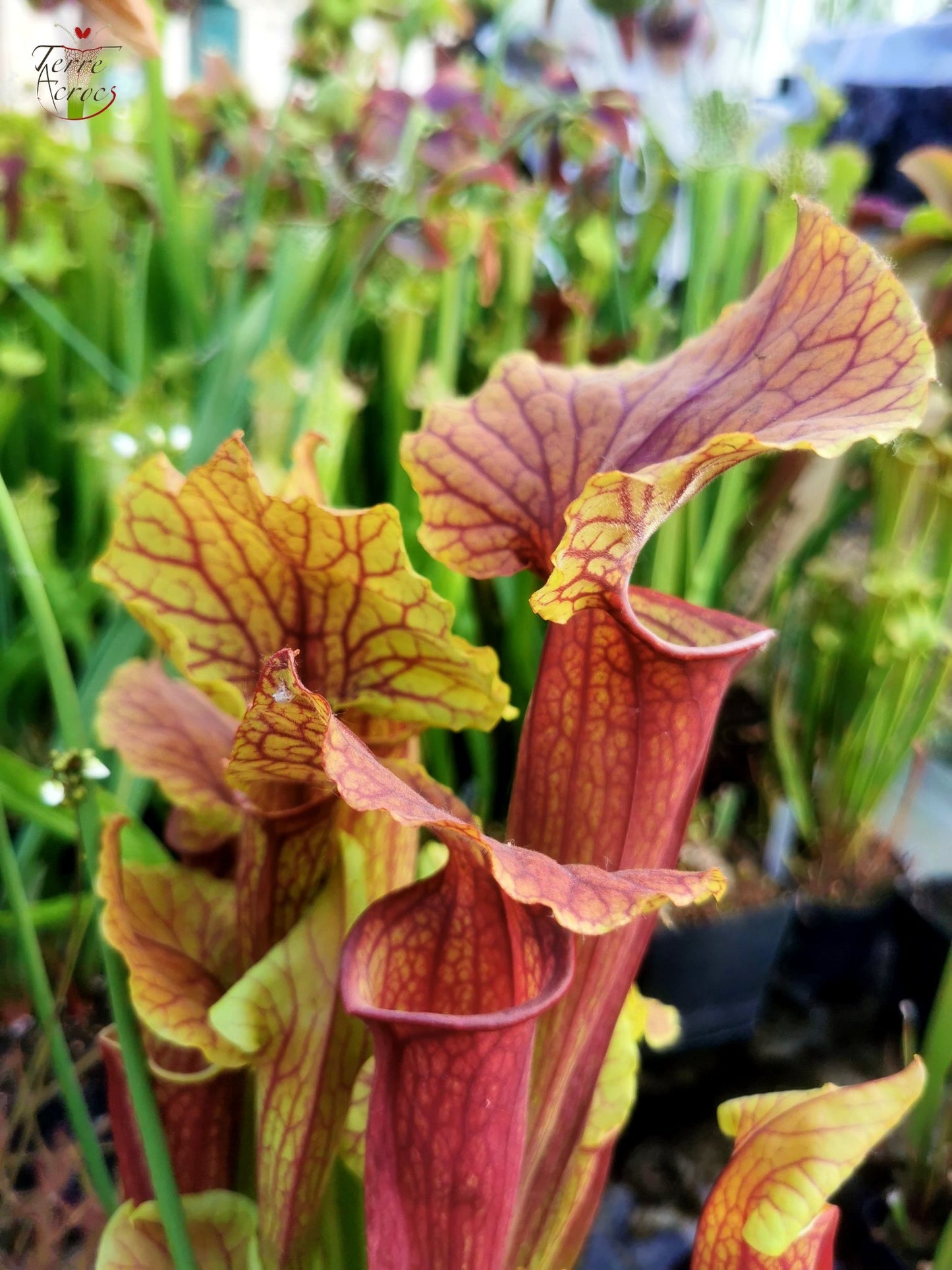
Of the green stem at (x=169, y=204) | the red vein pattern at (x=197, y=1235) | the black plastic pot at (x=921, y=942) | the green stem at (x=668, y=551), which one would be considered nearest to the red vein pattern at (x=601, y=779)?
the red vein pattern at (x=197, y=1235)

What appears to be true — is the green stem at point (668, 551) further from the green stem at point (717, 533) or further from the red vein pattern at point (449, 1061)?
the red vein pattern at point (449, 1061)

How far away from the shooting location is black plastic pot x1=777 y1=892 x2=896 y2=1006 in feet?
3.51

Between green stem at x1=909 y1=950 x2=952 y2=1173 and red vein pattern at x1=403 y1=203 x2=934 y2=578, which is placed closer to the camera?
red vein pattern at x1=403 y1=203 x2=934 y2=578

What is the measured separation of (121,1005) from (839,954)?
979 mm

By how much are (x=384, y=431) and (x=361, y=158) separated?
0.31 m

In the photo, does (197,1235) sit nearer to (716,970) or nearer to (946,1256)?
(946,1256)

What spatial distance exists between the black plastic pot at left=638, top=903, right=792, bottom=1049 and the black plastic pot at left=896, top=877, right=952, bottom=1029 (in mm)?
169

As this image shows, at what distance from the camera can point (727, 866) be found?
3.50ft

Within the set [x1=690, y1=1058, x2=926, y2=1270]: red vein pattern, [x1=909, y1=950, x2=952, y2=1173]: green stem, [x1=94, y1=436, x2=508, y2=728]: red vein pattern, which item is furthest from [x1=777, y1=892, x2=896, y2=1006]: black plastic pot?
[x1=94, y1=436, x2=508, y2=728]: red vein pattern

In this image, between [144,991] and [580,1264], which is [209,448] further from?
[580,1264]

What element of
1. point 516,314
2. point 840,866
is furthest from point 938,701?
point 516,314

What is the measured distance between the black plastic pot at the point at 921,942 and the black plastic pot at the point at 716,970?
17cm

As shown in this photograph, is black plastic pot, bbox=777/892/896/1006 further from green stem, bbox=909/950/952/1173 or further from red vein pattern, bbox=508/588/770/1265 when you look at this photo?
red vein pattern, bbox=508/588/770/1265

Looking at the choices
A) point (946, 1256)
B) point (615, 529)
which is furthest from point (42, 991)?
point (946, 1256)
